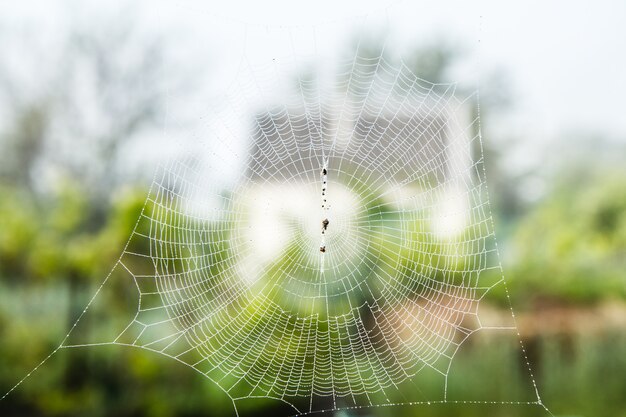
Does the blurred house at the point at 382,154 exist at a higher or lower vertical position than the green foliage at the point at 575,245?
higher

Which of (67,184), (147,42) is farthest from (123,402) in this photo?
(147,42)

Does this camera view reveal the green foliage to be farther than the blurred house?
Yes

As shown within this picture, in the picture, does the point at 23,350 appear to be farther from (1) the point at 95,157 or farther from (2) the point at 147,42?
(2) the point at 147,42

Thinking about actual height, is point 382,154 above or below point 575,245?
above

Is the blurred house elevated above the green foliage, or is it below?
above

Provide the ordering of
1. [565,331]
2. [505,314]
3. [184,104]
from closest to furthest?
[184,104] < [505,314] < [565,331]

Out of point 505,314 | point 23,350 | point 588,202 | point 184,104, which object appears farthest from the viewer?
point 588,202

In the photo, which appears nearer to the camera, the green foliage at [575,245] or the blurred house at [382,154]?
the blurred house at [382,154]

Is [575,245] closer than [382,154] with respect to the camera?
No

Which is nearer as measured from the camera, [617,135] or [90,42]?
[90,42]

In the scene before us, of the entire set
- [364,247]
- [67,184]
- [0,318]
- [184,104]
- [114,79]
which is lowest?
[0,318]

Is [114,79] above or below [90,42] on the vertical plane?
below
